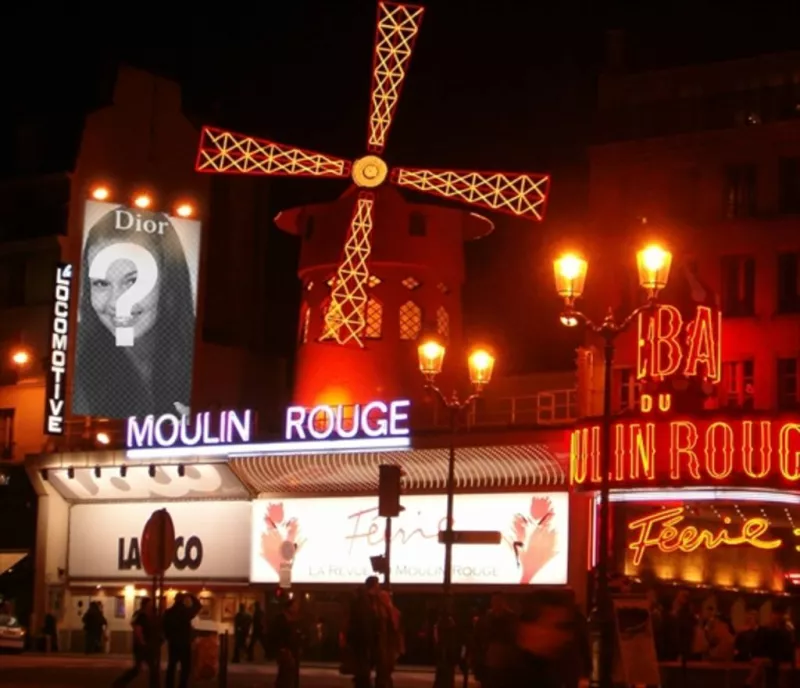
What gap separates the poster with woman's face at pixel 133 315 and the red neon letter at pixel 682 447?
15249 millimetres

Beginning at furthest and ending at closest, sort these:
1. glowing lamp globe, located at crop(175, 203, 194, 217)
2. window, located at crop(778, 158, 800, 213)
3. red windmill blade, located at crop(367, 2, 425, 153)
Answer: glowing lamp globe, located at crop(175, 203, 194, 217)
red windmill blade, located at crop(367, 2, 425, 153)
window, located at crop(778, 158, 800, 213)

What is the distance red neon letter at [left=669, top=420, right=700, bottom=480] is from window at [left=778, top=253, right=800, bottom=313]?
4481 millimetres

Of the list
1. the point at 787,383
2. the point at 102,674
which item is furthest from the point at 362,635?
the point at 787,383

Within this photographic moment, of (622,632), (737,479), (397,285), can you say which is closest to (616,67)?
(397,285)

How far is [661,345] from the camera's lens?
29.3m

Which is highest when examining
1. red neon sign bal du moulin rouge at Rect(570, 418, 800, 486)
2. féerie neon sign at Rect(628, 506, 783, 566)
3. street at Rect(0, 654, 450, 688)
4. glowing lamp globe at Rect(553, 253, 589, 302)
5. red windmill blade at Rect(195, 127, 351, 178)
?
red windmill blade at Rect(195, 127, 351, 178)

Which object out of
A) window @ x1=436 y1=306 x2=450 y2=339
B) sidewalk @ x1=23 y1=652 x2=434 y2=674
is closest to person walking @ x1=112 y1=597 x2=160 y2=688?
Answer: sidewalk @ x1=23 y1=652 x2=434 y2=674

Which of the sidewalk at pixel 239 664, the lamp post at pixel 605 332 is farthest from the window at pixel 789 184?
the lamp post at pixel 605 332

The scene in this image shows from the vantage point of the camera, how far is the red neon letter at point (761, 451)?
1073 inches

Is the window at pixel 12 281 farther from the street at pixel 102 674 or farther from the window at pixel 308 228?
the street at pixel 102 674

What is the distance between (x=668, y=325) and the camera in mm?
29359

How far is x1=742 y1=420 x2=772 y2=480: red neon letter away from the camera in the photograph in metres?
27.3

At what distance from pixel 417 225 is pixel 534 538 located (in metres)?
6.97

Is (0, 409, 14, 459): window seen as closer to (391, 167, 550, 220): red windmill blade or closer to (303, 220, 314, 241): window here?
(303, 220, 314, 241): window
